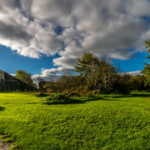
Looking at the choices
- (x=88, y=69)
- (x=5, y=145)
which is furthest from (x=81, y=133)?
(x=88, y=69)

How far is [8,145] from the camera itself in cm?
332

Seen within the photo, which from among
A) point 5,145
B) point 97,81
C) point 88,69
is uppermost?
point 88,69

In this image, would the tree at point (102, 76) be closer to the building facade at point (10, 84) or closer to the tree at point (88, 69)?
the tree at point (88, 69)

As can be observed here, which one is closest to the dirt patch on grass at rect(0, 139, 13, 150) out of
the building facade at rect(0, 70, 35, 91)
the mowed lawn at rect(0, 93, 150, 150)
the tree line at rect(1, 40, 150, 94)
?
the mowed lawn at rect(0, 93, 150, 150)

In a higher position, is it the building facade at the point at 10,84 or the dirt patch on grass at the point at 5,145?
the building facade at the point at 10,84

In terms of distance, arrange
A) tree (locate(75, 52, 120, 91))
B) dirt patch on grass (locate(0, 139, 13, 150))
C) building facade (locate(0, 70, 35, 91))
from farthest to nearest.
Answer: building facade (locate(0, 70, 35, 91)) < tree (locate(75, 52, 120, 91)) < dirt patch on grass (locate(0, 139, 13, 150))

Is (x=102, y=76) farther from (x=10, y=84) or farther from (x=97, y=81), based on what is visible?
(x=10, y=84)

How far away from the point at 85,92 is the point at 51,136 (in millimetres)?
11010

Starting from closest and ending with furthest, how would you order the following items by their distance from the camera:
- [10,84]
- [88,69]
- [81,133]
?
[81,133] < [88,69] < [10,84]

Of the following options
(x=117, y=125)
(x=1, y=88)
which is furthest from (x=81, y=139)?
(x=1, y=88)

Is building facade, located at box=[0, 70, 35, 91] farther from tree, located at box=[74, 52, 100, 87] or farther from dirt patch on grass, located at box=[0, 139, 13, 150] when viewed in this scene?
dirt patch on grass, located at box=[0, 139, 13, 150]

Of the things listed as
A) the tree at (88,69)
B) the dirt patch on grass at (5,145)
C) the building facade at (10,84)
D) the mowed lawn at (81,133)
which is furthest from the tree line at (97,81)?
the building facade at (10,84)

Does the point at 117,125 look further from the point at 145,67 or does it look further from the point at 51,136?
the point at 145,67

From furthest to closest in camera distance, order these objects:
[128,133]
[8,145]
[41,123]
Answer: [41,123]
[128,133]
[8,145]
